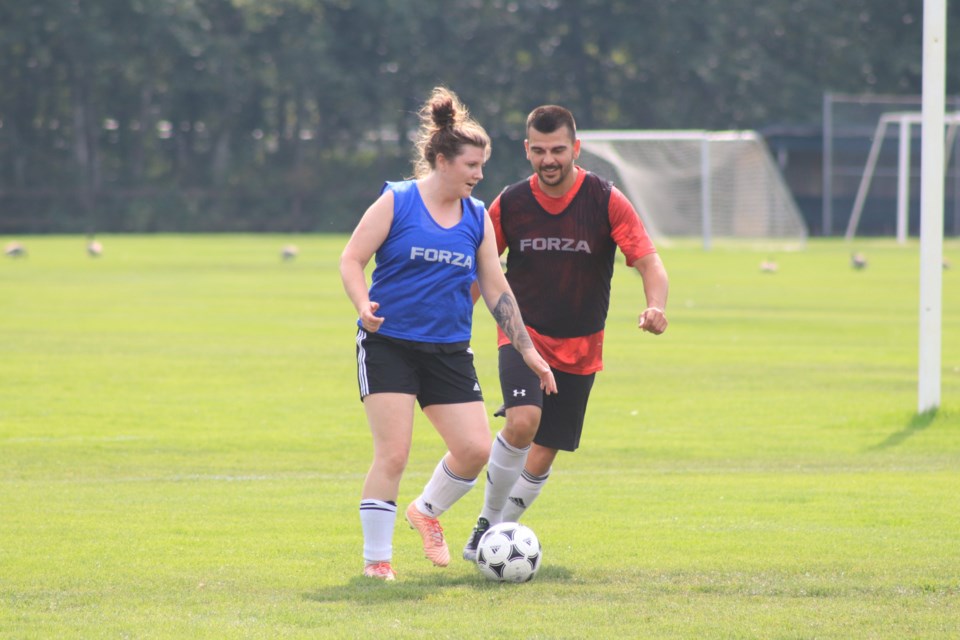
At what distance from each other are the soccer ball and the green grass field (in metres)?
0.09

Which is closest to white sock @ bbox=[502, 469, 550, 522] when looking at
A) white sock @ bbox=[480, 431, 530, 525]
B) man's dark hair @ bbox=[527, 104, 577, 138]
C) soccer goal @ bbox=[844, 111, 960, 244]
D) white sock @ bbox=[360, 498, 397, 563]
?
white sock @ bbox=[480, 431, 530, 525]

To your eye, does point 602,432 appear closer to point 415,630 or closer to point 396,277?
point 396,277

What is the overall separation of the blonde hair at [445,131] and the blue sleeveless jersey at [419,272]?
0.56ft

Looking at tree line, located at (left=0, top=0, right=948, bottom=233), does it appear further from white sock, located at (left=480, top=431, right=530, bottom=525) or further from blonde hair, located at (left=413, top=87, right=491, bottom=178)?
blonde hair, located at (left=413, top=87, right=491, bottom=178)

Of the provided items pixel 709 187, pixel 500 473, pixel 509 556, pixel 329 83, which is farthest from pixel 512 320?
pixel 329 83

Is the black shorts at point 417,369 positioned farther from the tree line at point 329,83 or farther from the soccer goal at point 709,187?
the tree line at point 329,83

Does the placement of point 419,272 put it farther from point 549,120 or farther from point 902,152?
point 902,152

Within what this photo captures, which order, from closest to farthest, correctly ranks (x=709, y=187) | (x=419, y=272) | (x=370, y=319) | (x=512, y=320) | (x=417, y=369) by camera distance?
(x=370, y=319), (x=419, y=272), (x=417, y=369), (x=512, y=320), (x=709, y=187)

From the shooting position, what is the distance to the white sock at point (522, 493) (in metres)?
7.38

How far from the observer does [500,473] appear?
23.5 feet

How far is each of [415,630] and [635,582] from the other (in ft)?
4.26

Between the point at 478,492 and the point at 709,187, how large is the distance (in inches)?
1428

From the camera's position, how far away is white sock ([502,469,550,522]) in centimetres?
738

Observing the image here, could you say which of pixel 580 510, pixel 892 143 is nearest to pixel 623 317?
pixel 580 510
